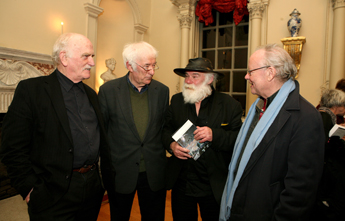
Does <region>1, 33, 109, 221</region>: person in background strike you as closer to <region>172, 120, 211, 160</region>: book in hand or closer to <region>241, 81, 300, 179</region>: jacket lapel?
<region>172, 120, 211, 160</region>: book in hand

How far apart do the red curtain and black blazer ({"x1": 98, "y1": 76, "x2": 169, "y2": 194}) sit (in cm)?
397

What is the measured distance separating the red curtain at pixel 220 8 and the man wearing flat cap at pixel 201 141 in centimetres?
365

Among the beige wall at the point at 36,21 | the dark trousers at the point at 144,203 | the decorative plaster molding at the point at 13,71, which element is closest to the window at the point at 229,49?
the beige wall at the point at 36,21

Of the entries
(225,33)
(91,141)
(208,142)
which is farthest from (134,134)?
(225,33)

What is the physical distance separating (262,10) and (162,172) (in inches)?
165

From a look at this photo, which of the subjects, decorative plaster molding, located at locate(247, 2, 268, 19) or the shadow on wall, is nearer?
the shadow on wall

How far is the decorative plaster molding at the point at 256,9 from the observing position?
4.63 meters

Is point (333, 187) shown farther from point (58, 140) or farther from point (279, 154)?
point (58, 140)

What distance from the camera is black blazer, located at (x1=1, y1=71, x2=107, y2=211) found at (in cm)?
131

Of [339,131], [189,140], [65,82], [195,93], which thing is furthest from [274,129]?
[65,82]

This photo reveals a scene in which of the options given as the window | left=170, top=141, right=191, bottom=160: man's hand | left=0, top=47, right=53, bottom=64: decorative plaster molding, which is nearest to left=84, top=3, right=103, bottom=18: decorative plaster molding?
left=0, top=47, right=53, bottom=64: decorative plaster molding

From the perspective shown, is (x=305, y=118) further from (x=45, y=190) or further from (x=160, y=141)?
(x=45, y=190)

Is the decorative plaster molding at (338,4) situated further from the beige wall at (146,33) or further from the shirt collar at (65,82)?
the shirt collar at (65,82)

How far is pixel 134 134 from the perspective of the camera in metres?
1.86
